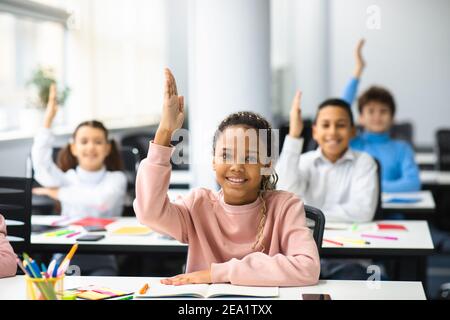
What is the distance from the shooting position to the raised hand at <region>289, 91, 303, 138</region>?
2.86 meters

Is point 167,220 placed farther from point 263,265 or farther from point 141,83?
point 141,83

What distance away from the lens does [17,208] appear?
8.09ft

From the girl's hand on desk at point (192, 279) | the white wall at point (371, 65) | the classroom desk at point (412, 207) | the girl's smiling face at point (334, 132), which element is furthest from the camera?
the white wall at point (371, 65)

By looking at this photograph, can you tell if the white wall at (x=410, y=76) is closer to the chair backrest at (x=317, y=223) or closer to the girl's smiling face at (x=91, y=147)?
the girl's smiling face at (x=91, y=147)

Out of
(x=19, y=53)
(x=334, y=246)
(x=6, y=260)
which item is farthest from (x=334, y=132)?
(x=19, y=53)

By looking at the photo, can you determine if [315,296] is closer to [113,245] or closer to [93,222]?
[113,245]

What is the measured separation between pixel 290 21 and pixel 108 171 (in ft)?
15.6

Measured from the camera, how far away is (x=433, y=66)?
7.39 m

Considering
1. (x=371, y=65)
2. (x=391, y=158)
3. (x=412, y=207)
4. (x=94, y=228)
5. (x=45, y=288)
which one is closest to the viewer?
(x=45, y=288)

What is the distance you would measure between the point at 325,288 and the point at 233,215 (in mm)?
335

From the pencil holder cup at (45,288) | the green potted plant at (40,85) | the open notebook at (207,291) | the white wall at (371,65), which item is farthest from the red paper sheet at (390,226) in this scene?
the white wall at (371,65)

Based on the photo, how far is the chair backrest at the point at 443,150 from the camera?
520cm

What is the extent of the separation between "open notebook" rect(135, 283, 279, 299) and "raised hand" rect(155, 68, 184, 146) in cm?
39

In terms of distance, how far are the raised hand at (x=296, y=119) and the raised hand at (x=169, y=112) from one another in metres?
1.09
